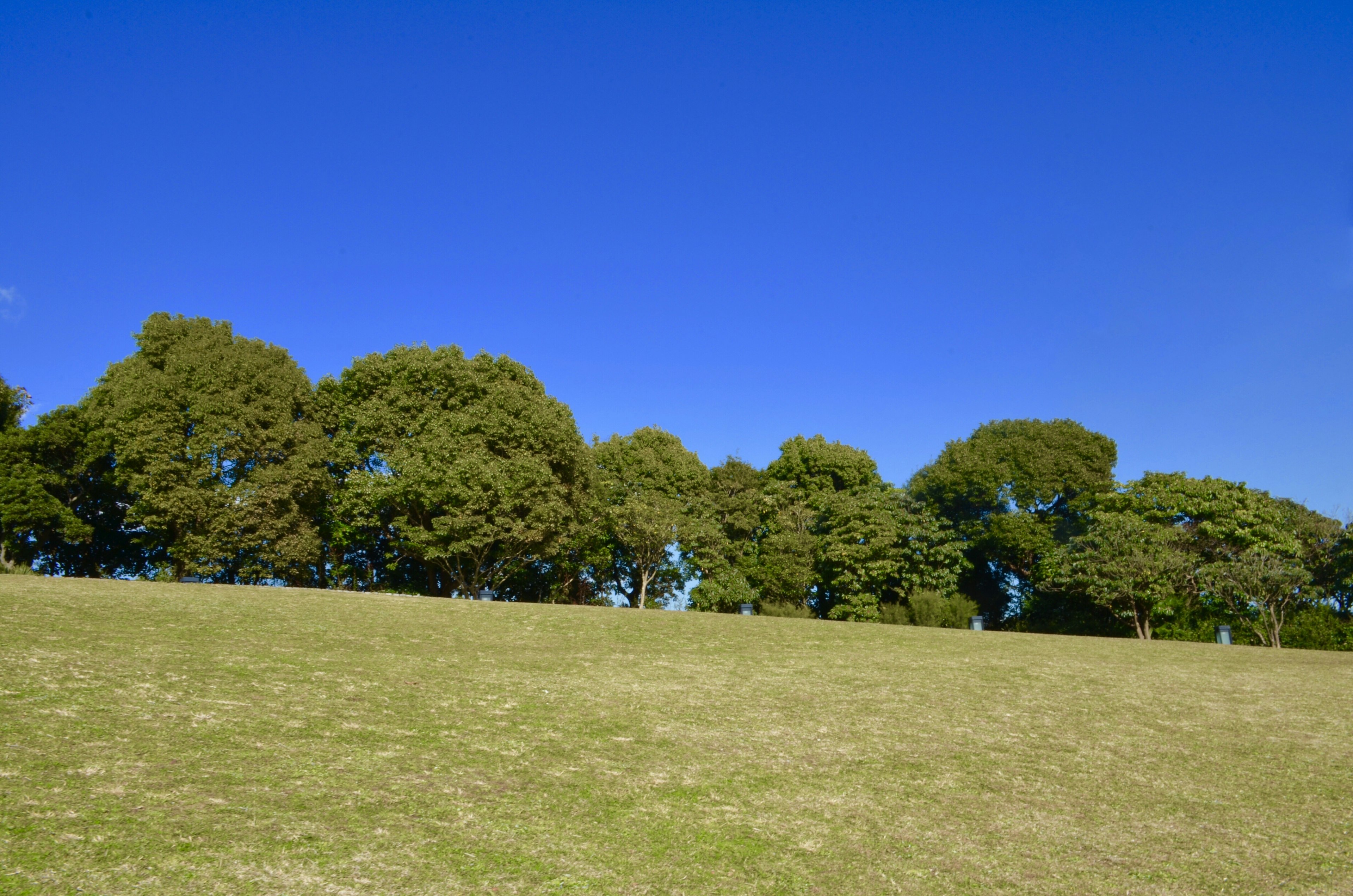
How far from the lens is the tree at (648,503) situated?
44969mm

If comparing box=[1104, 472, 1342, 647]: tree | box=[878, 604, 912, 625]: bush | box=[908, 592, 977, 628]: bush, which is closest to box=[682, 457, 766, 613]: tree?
box=[878, 604, 912, 625]: bush

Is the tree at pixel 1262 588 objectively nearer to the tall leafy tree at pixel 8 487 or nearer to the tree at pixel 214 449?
the tree at pixel 214 449

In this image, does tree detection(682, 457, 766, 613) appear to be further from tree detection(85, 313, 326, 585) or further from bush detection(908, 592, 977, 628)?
tree detection(85, 313, 326, 585)

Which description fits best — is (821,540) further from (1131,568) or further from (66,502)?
(66,502)

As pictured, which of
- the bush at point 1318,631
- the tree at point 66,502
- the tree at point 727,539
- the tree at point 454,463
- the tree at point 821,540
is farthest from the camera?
the tree at point 727,539

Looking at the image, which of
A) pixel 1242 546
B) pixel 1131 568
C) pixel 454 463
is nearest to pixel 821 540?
pixel 1131 568

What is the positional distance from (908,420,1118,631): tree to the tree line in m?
0.14

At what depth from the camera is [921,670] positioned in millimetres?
17891

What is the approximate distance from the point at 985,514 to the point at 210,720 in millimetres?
46404

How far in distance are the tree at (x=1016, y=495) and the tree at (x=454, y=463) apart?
21.7 metres

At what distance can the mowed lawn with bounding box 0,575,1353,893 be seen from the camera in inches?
252

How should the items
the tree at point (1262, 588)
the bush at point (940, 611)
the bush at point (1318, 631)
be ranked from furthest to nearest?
the bush at point (940, 611) → the tree at point (1262, 588) → the bush at point (1318, 631)

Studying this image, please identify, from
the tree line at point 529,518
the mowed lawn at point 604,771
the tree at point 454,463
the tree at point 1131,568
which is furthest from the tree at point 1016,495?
the mowed lawn at point 604,771

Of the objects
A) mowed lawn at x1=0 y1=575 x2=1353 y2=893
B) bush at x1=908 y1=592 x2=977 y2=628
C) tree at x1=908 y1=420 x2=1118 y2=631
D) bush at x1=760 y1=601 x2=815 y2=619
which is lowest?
mowed lawn at x1=0 y1=575 x2=1353 y2=893
